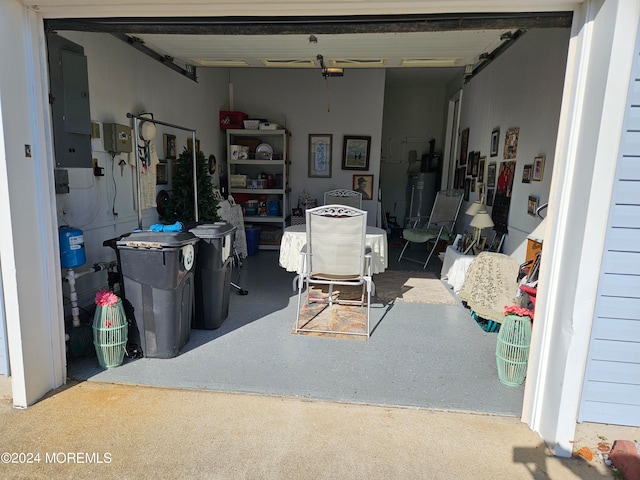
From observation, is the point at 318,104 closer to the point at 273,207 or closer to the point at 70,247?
the point at 273,207

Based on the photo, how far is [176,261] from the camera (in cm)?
249

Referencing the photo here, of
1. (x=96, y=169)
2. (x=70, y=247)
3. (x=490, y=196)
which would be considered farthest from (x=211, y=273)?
(x=490, y=196)

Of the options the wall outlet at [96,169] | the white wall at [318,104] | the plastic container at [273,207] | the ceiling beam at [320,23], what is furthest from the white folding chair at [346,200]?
the ceiling beam at [320,23]

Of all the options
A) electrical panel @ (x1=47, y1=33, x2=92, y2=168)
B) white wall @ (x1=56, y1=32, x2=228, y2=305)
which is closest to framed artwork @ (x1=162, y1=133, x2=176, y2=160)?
white wall @ (x1=56, y1=32, x2=228, y2=305)

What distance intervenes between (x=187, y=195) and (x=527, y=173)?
11.8 ft

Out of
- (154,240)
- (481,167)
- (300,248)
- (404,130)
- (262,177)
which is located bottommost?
(300,248)

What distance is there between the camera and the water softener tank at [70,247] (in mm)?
2465

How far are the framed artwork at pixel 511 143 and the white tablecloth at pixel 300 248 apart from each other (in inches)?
63.8

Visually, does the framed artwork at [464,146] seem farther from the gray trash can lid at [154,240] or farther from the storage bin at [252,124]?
the gray trash can lid at [154,240]

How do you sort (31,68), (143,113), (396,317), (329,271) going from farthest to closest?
(143,113) → (396,317) → (329,271) → (31,68)

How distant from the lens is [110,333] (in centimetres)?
243

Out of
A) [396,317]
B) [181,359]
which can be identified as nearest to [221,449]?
[181,359]

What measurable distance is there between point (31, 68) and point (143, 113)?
1.91 m

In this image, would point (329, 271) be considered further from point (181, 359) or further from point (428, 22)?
point (428, 22)
